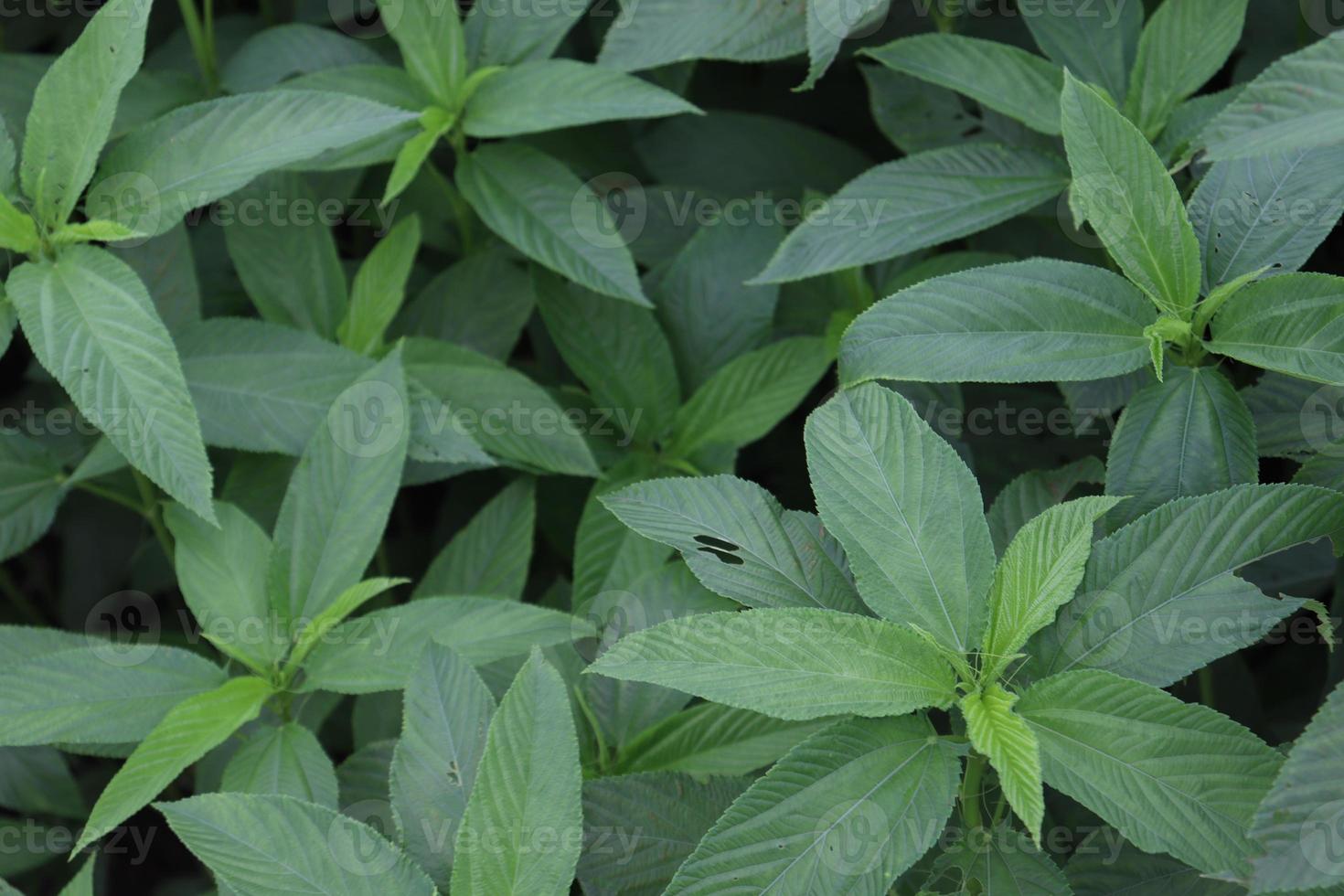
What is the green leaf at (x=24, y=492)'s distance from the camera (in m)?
1.72

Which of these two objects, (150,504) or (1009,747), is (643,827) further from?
(150,504)

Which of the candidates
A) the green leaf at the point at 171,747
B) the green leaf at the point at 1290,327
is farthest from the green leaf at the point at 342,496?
the green leaf at the point at 1290,327

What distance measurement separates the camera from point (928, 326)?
50.9 inches

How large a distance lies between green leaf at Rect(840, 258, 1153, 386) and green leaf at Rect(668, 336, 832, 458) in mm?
441

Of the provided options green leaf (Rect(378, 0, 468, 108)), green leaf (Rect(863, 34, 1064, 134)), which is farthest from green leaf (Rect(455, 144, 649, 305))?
green leaf (Rect(863, 34, 1064, 134))

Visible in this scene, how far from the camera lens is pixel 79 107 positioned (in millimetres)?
1479

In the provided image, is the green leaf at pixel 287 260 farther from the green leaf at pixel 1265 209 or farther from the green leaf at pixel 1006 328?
the green leaf at pixel 1265 209

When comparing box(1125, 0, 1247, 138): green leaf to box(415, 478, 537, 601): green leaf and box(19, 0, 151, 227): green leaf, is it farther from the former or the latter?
box(19, 0, 151, 227): green leaf

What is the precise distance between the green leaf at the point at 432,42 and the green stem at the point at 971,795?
3.97 feet

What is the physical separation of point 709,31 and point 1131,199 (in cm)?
68

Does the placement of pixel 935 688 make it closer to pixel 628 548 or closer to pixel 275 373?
pixel 628 548

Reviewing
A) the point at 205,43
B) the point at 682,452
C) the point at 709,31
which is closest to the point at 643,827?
the point at 682,452

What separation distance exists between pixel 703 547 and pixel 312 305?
2.92 feet

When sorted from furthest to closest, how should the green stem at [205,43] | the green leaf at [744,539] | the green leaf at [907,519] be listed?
the green stem at [205,43] → the green leaf at [744,539] → the green leaf at [907,519]
